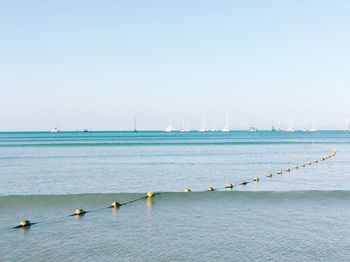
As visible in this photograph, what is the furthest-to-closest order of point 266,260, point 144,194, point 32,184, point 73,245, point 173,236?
point 32,184
point 144,194
point 173,236
point 73,245
point 266,260

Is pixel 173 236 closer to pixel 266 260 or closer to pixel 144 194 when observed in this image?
pixel 266 260

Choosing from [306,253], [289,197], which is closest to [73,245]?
[306,253]

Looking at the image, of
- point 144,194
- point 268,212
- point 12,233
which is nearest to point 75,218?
point 12,233

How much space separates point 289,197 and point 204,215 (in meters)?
10.4

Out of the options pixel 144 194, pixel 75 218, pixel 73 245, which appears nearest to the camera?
pixel 73 245

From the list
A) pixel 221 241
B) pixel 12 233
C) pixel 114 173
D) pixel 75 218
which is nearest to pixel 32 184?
pixel 114 173

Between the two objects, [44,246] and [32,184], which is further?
[32,184]

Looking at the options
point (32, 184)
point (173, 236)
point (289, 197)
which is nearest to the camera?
point (173, 236)

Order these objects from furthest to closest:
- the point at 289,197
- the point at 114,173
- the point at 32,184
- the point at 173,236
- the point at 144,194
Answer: the point at 114,173, the point at 32,184, the point at 144,194, the point at 289,197, the point at 173,236

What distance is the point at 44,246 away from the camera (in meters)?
22.2

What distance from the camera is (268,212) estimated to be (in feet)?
99.3

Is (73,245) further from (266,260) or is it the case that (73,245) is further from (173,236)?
(266,260)

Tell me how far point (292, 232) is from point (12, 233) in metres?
15.9

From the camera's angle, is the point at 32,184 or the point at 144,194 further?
the point at 32,184
